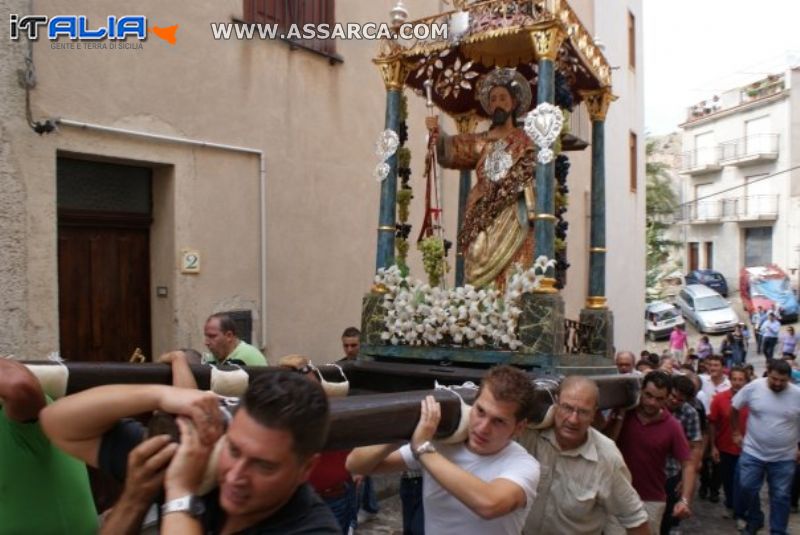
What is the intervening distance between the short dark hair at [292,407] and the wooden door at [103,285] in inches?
213

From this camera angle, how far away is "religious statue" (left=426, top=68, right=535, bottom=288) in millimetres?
6031

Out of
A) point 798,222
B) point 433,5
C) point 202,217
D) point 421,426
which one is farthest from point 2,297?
point 798,222

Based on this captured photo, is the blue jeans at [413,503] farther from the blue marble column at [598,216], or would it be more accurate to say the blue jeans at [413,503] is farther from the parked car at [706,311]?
the parked car at [706,311]

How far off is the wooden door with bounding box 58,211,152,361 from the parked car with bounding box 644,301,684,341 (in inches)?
791

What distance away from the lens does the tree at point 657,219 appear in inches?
1216

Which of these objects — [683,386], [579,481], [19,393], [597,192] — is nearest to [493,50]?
[597,192]

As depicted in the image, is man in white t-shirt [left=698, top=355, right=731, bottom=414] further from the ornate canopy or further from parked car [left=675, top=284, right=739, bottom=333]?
parked car [left=675, top=284, right=739, bottom=333]

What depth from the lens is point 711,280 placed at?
31828mm

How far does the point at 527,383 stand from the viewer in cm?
282

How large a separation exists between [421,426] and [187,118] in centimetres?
538

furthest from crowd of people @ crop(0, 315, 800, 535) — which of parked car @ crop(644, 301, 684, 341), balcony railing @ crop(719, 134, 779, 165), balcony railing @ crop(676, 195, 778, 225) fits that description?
balcony railing @ crop(676, 195, 778, 225)

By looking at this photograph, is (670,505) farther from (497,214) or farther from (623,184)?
(623,184)

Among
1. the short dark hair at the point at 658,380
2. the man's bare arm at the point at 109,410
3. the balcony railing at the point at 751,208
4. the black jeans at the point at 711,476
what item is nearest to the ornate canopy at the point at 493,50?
the short dark hair at the point at 658,380

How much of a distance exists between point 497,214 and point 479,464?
3582mm
